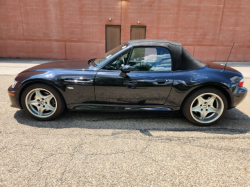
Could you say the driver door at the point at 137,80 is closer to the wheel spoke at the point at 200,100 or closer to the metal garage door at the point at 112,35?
the wheel spoke at the point at 200,100

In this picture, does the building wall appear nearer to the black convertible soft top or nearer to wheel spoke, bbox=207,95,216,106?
the black convertible soft top

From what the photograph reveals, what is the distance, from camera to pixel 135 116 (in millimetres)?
3709

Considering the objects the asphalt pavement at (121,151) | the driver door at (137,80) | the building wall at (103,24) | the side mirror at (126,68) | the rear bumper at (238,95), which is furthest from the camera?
the building wall at (103,24)

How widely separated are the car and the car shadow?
16cm

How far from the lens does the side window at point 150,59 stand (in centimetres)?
328

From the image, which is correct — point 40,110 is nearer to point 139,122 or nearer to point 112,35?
point 139,122

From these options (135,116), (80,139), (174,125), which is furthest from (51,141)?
(174,125)

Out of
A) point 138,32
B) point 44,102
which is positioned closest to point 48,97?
point 44,102

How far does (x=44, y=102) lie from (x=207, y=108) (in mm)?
2917

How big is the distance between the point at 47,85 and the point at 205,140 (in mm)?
2745

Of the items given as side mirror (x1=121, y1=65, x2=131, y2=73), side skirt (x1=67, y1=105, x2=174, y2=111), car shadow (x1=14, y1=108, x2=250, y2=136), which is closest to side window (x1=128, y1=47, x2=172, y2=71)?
side mirror (x1=121, y1=65, x2=131, y2=73)

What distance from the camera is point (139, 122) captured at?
3.45m

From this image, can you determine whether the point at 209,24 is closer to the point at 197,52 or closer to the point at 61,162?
the point at 197,52

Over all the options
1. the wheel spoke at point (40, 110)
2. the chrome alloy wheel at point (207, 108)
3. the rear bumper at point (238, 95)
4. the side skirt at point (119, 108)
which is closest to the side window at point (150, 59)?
the side skirt at point (119, 108)
